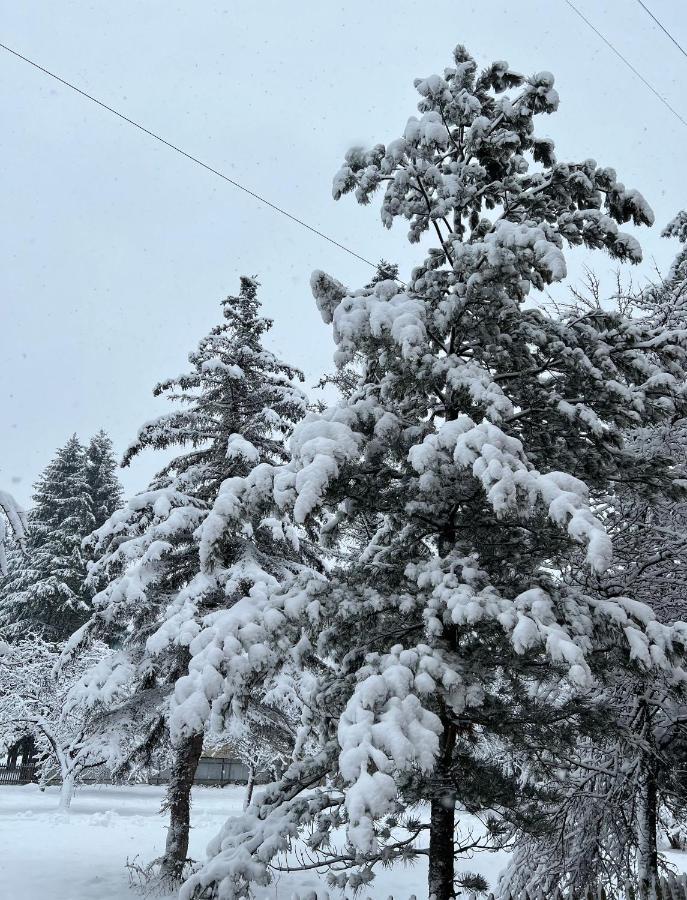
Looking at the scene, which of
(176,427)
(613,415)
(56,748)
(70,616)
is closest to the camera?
(613,415)

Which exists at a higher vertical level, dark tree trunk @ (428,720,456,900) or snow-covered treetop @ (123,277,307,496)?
snow-covered treetop @ (123,277,307,496)

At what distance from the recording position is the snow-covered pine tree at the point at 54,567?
28.3 metres

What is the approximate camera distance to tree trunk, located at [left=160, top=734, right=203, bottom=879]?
32.6 feet

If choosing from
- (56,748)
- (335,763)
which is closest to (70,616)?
(56,748)

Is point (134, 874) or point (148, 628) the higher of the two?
point (148, 628)

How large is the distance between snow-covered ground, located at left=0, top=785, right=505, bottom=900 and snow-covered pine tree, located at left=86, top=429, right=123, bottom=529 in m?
13.7

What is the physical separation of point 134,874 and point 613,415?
1107 centimetres

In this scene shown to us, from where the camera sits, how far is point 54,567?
97.0 ft

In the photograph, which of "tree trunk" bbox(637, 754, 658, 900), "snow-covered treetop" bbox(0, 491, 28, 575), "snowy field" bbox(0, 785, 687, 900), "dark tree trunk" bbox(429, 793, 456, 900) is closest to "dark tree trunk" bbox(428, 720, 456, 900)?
"dark tree trunk" bbox(429, 793, 456, 900)

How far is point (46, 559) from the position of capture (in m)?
29.8

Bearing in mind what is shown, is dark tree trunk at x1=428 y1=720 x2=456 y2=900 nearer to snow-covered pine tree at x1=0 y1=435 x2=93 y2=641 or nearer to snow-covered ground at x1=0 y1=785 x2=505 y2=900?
snow-covered ground at x1=0 y1=785 x2=505 y2=900

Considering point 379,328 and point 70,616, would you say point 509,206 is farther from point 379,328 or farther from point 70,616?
point 70,616

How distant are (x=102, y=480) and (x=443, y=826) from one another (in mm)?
31763

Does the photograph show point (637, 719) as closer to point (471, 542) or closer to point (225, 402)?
point (471, 542)
